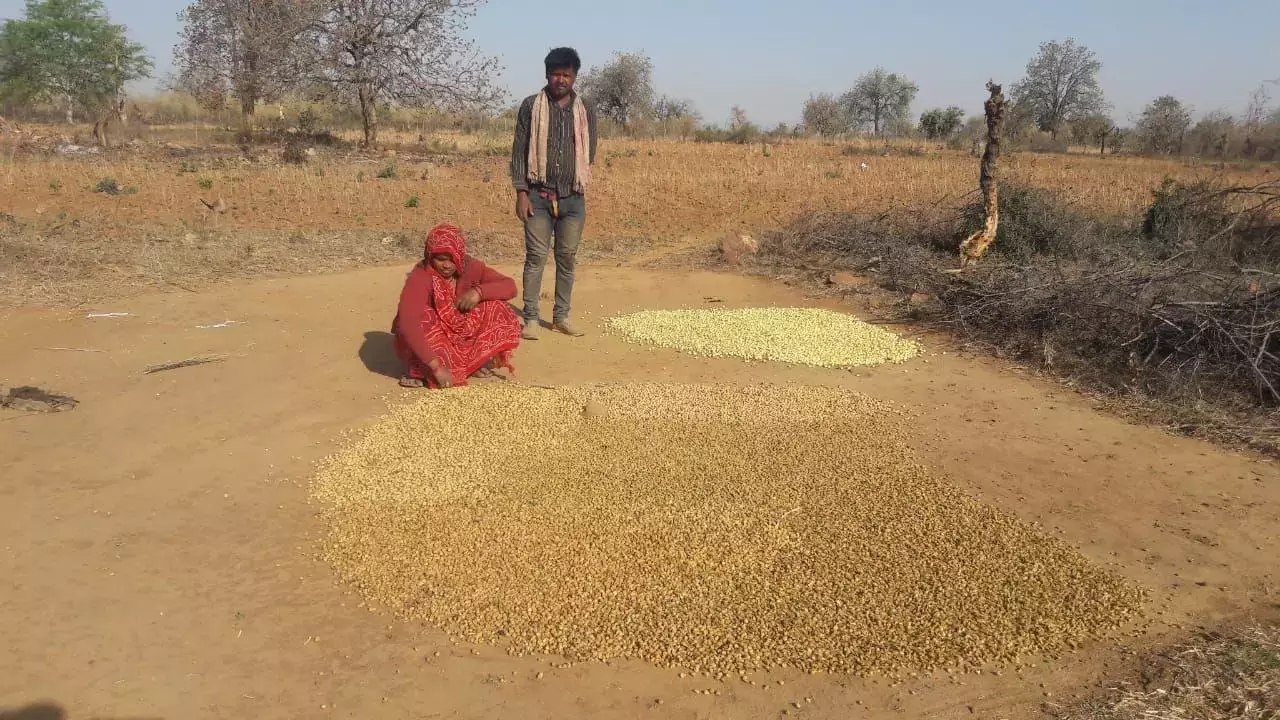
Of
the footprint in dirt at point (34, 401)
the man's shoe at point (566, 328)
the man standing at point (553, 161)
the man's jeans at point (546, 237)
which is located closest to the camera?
the footprint in dirt at point (34, 401)

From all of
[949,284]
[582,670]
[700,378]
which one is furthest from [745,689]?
[949,284]

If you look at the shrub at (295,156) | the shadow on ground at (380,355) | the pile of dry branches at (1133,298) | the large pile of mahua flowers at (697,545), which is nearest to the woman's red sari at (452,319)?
the shadow on ground at (380,355)

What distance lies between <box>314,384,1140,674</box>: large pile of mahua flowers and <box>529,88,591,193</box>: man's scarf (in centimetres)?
186

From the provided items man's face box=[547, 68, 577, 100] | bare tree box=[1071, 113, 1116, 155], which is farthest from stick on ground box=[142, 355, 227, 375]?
bare tree box=[1071, 113, 1116, 155]

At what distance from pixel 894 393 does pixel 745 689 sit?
9.59 ft

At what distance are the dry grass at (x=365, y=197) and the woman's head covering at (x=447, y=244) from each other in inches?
148

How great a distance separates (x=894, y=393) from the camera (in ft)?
16.0

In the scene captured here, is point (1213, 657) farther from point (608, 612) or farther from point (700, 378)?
point (700, 378)

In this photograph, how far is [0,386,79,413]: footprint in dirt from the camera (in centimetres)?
422

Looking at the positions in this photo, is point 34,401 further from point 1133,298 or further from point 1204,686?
point 1133,298

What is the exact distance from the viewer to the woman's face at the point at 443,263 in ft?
15.5

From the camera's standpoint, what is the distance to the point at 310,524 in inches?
129

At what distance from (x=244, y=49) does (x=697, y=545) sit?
2168 centimetres

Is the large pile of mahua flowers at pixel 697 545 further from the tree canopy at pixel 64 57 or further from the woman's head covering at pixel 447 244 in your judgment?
the tree canopy at pixel 64 57
